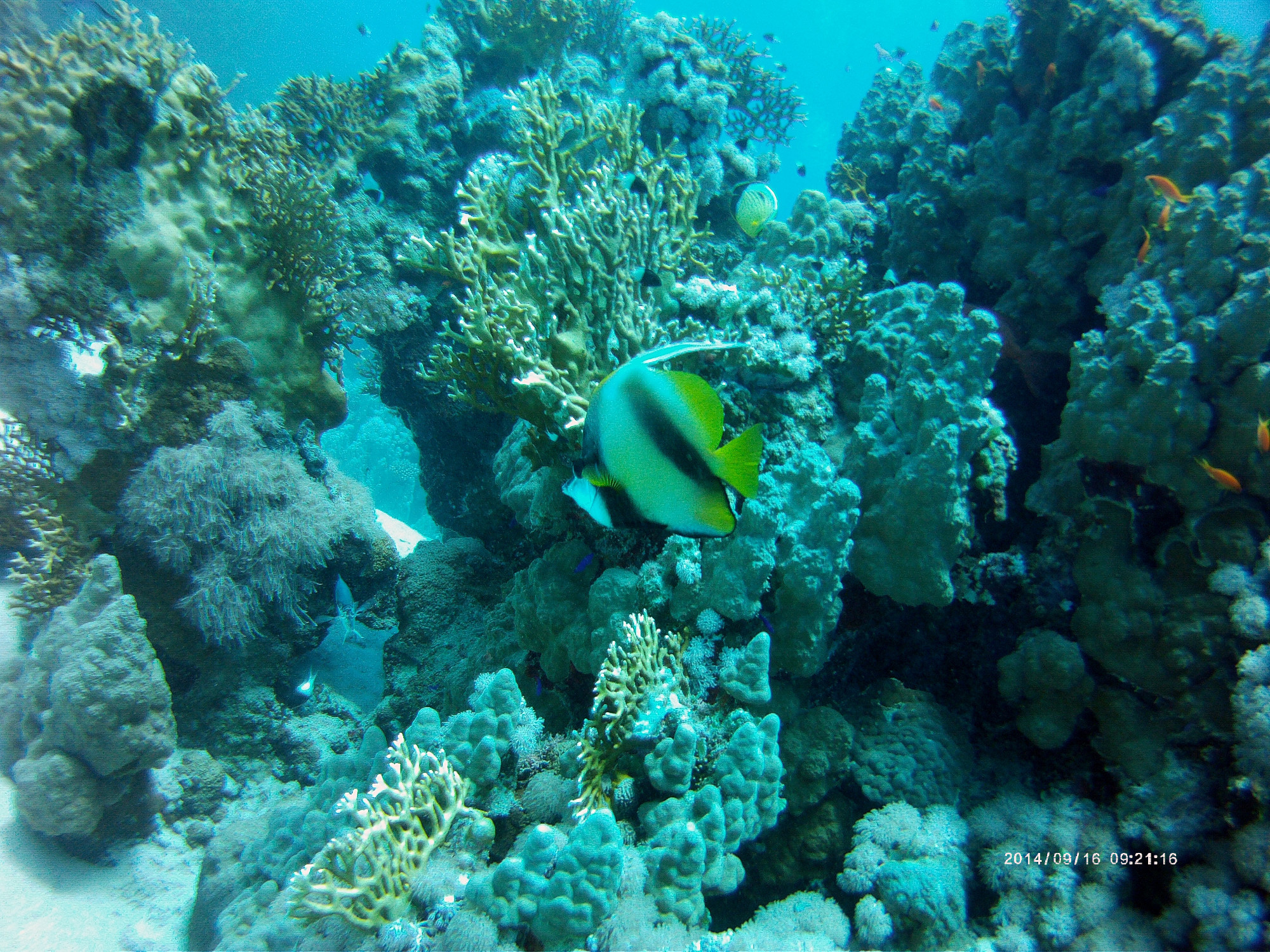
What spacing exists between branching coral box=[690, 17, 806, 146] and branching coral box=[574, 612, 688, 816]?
9518 mm

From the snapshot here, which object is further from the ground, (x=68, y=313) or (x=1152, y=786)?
(x=68, y=313)

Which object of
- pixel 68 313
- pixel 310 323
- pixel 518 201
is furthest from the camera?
pixel 310 323

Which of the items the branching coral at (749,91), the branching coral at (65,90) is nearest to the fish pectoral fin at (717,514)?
the branching coral at (65,90)

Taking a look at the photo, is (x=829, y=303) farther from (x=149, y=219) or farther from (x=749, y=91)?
(x=749, y=91)

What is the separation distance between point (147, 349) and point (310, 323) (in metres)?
1.37

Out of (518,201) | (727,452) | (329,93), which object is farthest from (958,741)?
(329,93)

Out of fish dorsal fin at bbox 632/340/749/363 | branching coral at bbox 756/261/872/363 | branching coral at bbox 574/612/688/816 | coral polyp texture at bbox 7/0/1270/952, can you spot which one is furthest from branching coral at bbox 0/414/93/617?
branching coral at bbox 756/261/872/363

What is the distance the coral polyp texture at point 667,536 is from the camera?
A: 7.56 feet

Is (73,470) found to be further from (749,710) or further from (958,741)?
(958,741)

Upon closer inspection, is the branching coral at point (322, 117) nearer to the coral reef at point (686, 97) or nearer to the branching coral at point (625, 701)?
the coral reef at point (686, 97)

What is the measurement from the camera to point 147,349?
14.5 feet

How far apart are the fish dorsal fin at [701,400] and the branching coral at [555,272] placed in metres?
1.92

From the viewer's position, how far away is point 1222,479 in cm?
266

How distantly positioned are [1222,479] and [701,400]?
10.2 feet
